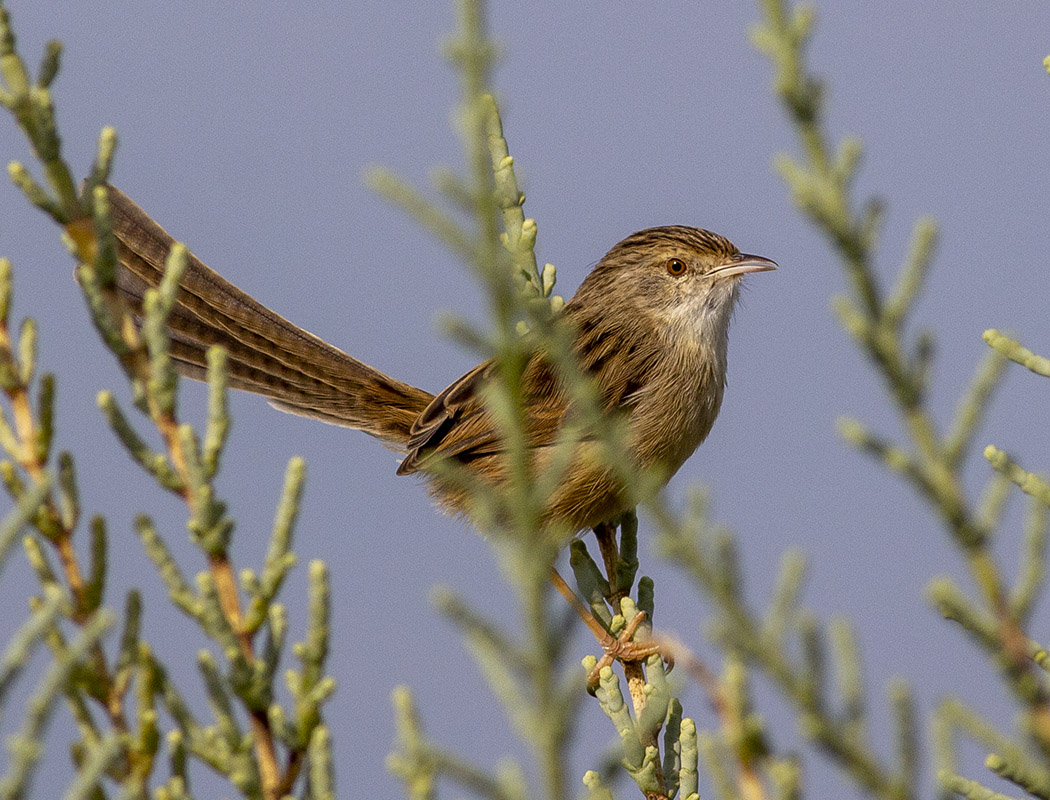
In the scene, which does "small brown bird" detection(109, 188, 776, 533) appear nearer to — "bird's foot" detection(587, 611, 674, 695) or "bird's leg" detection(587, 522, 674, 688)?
"bird's leg" detection(587, 522, 674, 688)

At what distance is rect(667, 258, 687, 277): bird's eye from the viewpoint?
20.3 feet

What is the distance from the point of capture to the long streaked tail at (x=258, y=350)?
404 centimetres

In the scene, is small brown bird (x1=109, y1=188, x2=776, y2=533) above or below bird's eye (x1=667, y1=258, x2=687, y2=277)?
below

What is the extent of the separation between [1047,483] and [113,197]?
3.21 metres

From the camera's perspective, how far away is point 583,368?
571 centimetres

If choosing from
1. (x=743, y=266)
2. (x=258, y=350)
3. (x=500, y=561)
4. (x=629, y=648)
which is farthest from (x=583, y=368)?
(x=500, y=561)

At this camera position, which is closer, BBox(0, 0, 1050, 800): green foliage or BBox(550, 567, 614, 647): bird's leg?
BBox(0, 0, 1050, 800): green foliage

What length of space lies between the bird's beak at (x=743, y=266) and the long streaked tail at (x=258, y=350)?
1.73 m

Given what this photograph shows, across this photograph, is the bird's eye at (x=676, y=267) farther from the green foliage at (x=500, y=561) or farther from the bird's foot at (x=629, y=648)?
the green foliage at (x=500, y=561)

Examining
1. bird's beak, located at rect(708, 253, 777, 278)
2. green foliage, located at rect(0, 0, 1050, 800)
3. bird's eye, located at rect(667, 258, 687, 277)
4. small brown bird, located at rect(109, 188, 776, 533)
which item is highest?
bird's eye, located at rect(667, 258, 687, 277)

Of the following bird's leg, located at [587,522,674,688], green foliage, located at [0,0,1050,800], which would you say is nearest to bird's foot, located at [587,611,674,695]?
bird's leg, located at [587,522,674,688]

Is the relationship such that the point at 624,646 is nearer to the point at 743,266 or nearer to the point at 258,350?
the point at 258,350

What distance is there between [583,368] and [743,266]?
1073 mm

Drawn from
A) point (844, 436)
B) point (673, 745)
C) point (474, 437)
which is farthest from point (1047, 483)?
point (474, 437)
